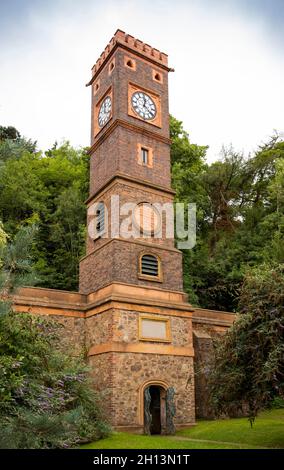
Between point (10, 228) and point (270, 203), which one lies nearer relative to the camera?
point (10, 228)

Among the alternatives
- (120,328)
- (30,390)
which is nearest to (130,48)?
(120,328)

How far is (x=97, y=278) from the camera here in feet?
63.9

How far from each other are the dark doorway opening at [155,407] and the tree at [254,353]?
21.0 ft

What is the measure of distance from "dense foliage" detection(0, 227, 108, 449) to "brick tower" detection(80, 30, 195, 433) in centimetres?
674

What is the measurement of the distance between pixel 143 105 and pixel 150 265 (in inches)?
325

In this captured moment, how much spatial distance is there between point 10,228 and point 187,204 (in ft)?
40.4

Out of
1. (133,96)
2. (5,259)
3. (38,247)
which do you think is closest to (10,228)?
(38,247)

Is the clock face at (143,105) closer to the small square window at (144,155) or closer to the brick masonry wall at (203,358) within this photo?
the small square window at (144,155)

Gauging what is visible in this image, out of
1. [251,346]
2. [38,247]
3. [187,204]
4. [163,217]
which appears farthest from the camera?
[38,247]

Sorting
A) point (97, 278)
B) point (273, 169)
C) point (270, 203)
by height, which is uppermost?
point (273, 169)

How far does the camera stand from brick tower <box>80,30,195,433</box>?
16906 millimetres

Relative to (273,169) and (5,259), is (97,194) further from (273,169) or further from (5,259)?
(273,169)

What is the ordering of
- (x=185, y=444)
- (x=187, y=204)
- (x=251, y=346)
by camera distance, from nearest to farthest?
(x=251, y=346) < (x=185, y=444) < (x=187, y=204)

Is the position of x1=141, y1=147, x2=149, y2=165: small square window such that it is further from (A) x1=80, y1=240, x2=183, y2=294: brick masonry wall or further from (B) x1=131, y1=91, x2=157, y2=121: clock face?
(A) x1=80, y1=240, x2=183, y2=294: brick masonry wall
